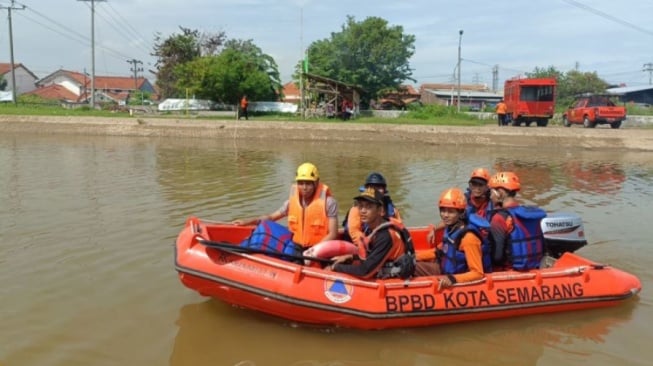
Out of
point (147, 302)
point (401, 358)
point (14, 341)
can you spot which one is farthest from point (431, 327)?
point (14, 341)

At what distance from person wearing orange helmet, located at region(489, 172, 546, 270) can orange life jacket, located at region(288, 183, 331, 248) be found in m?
1.52

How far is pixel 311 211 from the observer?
5.07 metres

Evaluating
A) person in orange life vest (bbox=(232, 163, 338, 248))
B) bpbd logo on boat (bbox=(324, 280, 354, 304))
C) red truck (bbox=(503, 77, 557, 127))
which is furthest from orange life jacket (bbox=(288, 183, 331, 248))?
red truck (bbox=(503, 77, 557, 127))

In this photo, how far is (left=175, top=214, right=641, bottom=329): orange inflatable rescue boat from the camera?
4.43m

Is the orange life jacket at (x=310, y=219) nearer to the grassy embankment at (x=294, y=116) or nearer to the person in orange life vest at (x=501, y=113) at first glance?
the grassy embankment at (x=294, y=116)

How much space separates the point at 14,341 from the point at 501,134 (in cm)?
2136

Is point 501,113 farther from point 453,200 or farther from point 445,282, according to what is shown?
point 445,282

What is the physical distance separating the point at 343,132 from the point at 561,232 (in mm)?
18250

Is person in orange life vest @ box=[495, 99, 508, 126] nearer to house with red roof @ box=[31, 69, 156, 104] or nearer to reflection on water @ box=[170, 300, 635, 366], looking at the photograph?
reflection on water @ box=[170, 300, 635, 366]

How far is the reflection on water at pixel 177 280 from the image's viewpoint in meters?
4.32

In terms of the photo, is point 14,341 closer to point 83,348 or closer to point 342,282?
point 83,348

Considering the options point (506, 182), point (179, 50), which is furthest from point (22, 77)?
point (506, 182)

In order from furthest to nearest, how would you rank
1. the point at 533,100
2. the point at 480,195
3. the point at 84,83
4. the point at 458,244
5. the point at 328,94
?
the point at 84,83 → the point at 328,94 → the point at 533,100 → the point at 480,195 → the point at 458,244

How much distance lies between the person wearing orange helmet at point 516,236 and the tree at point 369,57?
32394mm
